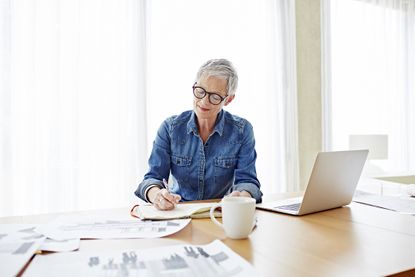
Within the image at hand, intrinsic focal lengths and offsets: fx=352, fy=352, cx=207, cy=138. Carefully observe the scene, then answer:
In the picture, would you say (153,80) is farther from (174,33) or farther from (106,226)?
(106,226)

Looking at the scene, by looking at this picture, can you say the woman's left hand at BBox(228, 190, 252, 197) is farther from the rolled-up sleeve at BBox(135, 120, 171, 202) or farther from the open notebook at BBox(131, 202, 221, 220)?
the rolled-up sleeve at BBox(135, 120, 171, 202)

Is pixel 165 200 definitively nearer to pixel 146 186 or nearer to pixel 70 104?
pixel 146 186

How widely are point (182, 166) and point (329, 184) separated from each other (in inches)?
25.9

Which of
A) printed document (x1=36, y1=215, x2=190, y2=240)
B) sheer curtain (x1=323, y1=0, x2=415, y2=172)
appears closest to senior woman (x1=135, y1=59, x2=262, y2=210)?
printed document (x1=36, y1=215, x2=190, y2=240)

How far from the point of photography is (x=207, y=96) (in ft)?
4.83

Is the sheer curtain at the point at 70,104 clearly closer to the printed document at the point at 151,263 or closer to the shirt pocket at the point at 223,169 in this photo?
the shirt pocket at the point at 223,169

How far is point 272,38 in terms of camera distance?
10.6ft

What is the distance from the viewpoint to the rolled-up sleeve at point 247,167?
139 centimetres

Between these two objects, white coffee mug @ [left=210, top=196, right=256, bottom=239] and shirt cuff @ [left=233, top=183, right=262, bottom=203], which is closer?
white coffee mug @ [left=210, top=196, right=256, bottom=239]

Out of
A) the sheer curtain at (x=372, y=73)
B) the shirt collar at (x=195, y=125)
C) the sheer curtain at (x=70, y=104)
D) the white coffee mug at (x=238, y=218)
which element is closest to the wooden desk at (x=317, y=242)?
the white coffee mug at (x=238, y=218)

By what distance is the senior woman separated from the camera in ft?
4.85

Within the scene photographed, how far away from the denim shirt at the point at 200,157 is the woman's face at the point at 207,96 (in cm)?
8

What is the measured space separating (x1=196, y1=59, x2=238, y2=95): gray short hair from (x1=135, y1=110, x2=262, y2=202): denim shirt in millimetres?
205

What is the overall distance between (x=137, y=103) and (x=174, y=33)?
0.65 meters
